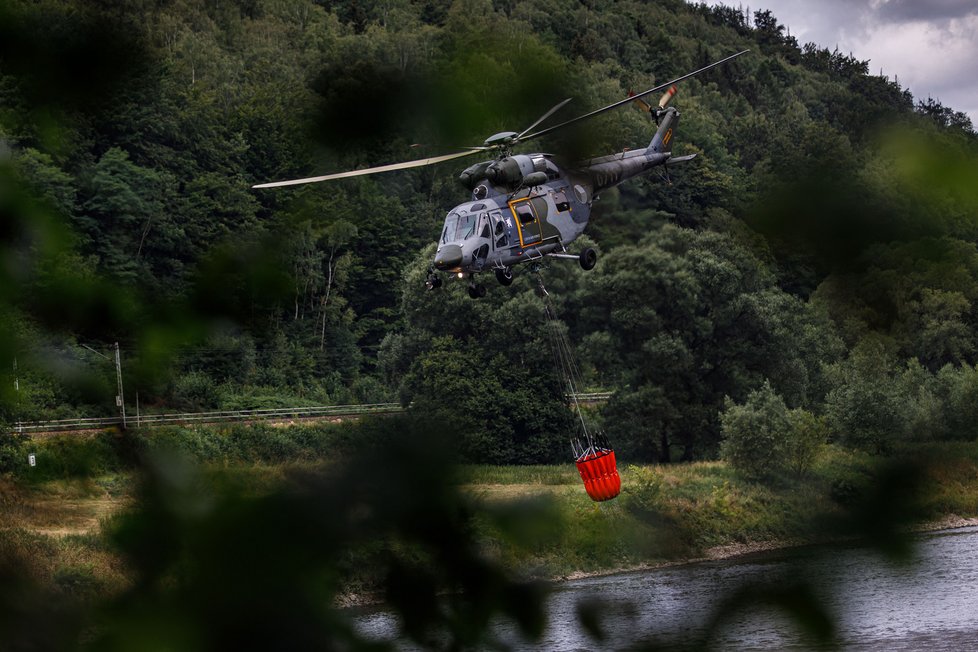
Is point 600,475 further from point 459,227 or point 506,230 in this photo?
point 459,227

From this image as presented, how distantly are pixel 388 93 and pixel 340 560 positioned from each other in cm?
88

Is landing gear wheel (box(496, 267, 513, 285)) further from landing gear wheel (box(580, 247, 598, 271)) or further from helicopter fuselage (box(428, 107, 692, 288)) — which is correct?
landing gear wheel (box(580, 247, 598, 271))

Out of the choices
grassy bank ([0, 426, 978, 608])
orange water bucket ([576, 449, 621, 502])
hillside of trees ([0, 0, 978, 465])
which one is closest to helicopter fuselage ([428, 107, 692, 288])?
orange water bucket ([576, 449, 621, 502])

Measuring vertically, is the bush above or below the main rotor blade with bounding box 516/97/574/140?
below

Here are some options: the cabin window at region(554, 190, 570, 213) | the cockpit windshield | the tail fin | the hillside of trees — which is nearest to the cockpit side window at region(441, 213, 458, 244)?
the cockpit windshield

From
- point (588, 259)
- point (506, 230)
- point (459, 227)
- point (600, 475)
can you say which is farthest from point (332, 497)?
point (600, 475)

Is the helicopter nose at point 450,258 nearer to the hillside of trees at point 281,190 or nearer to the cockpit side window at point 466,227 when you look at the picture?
the cockpit side window at point 466,227

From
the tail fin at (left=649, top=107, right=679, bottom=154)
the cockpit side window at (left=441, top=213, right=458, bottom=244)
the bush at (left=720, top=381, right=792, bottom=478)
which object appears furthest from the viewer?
the bush at (left=720, top=381, right=792, bottom=478)

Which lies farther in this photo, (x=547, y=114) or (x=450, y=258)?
(x=450, y=258)

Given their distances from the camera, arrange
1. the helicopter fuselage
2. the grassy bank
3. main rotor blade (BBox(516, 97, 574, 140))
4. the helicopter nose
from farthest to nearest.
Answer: the helicopter nose
the helicopter fuselage
main rotor blade (BBox(516, 97, 574, 140))
the grassy bank

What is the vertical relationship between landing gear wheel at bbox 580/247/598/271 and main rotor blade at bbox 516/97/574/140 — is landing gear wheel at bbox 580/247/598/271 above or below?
above

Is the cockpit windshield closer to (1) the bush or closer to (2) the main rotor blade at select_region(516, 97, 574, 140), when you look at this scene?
(2) the main rotor blade at select_region(516, 97, 574, 140)

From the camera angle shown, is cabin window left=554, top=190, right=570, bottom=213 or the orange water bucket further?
the orange water bucket

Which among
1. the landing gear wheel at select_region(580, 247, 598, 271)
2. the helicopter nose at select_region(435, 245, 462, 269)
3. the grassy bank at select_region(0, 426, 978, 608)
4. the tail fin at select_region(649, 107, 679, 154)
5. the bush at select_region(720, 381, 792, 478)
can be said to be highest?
the tail fin at select_region(649, 107, 679, 154)
